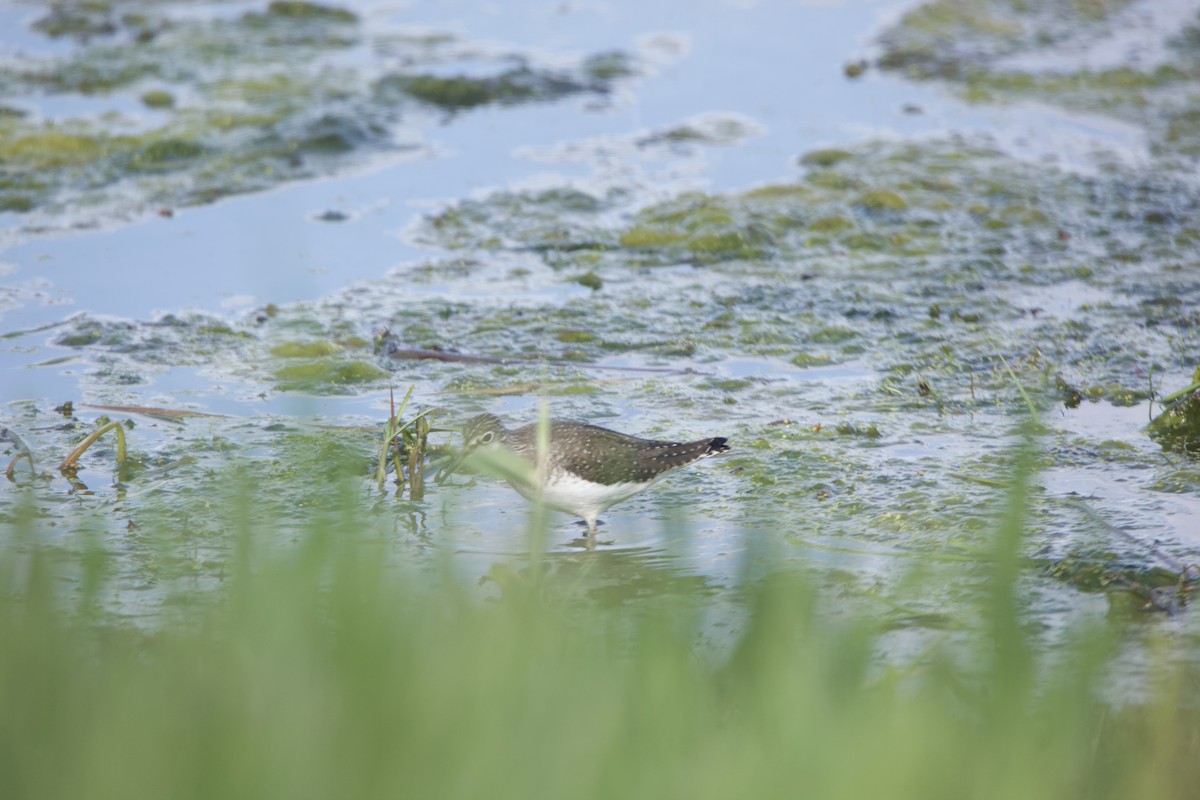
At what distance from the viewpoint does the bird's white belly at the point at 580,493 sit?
568 centimetres

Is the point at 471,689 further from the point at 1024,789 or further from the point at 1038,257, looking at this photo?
the point at 1038,257

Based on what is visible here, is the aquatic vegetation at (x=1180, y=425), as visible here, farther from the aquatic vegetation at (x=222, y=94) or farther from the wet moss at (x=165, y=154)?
the wet moss at (x=165, y=154)

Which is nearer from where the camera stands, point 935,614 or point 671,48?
point 935,614

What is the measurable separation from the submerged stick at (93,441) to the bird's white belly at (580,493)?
183 centimetres

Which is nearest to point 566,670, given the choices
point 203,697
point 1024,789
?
point 203,697

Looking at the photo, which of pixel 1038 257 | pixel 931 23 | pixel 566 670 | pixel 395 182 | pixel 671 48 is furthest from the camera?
pixel 931 23

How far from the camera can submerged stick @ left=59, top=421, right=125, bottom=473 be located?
6.10 m

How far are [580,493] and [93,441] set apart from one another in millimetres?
2279

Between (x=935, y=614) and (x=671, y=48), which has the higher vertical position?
(x=671, y=48)

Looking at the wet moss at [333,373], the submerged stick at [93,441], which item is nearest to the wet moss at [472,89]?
the wet moss at [333,373]

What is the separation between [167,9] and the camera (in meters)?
14.5

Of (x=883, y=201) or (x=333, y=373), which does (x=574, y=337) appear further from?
(x=883, y=201)

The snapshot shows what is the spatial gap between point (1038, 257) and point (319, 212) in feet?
16.2

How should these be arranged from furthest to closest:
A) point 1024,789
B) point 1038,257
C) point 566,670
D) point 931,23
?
1. point 931,23
2. point 1038,257
3. point 566,670
4. point 1024,789
